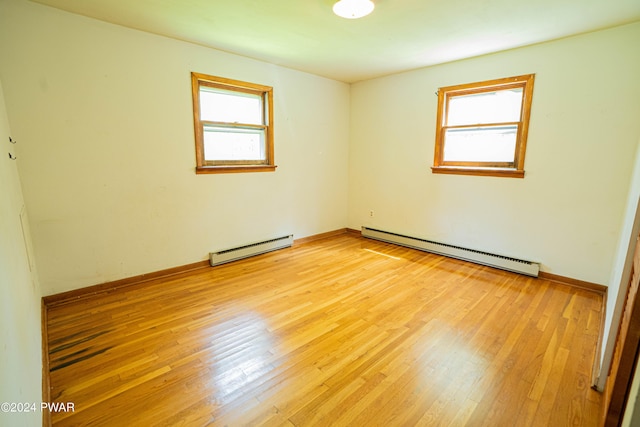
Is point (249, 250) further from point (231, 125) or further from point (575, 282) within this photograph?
point (575, 282)

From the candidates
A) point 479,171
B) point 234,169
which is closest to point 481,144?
point 479,171

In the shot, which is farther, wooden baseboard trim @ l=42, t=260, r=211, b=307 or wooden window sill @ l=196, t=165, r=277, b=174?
wooden window sill @ l=196, t=165, r=277, b=174

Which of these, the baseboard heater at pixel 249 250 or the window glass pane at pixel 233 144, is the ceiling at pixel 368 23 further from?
the baseboard heater at pixel 249 250

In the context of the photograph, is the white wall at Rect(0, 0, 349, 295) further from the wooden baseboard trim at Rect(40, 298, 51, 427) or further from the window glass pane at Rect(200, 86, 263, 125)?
the wooden baseboard trim at Rect(40, 298, 51, 427)

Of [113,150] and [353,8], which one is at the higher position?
[353,8]

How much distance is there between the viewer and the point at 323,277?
341 cm

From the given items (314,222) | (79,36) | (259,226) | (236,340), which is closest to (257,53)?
(79,36)

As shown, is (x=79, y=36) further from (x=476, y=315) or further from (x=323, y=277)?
(x=476, y=315)

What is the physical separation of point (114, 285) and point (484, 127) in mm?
4473

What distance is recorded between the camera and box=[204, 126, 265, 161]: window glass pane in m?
3.63

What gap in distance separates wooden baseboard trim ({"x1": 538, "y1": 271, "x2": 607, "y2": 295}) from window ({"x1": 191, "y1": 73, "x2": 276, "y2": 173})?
3.51 meters

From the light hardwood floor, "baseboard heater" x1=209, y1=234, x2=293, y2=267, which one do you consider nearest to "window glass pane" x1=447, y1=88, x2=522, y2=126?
the light hardwood floor

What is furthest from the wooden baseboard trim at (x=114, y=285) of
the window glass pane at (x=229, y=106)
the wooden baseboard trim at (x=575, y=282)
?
the wooden baseboard trim at (x=575, y=282)

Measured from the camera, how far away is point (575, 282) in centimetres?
316
